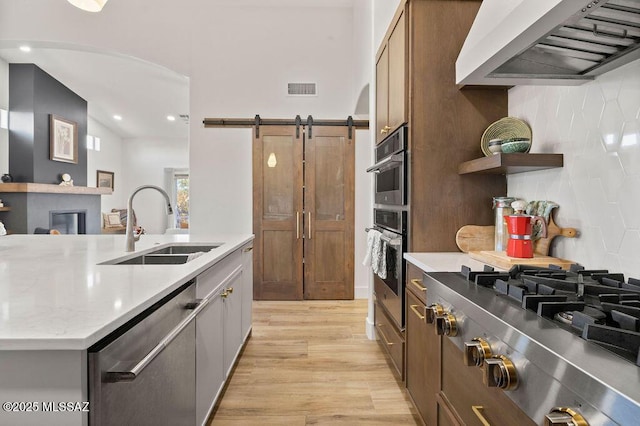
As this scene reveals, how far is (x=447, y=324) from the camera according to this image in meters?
1.14

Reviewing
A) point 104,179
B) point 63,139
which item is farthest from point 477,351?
point 104,179

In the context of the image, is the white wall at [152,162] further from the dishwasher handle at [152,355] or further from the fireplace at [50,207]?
the dishwasher handle at [152,355]

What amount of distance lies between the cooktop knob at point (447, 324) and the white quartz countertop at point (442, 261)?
1.19 ft

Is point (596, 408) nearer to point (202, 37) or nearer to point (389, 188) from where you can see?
point (389, 188)

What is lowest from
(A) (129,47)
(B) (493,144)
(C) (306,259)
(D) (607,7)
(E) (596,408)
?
(C) (306,259)

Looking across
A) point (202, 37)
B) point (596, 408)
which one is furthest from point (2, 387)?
point (202, 37)

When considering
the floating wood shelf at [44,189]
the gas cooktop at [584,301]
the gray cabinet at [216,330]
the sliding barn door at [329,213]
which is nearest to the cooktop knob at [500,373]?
the gas cooktop at [584,301]

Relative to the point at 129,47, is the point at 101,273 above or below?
below

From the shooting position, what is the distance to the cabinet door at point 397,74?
2.18m

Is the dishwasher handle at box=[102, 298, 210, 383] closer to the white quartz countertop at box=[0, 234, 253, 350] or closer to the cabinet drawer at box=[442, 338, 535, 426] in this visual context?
the white quartz countertop at box=[0, 234, 253, 350]

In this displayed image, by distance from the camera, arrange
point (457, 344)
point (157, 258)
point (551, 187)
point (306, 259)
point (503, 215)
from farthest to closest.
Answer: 1. point (306, 259)
2. point (157, 258)
3. point (503, 215)
4. point (551, 187)
5. point (457, 344)

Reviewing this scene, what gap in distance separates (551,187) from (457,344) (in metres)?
1.05

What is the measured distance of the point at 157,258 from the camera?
217cm

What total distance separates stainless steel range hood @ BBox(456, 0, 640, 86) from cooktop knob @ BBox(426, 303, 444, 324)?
90cm
